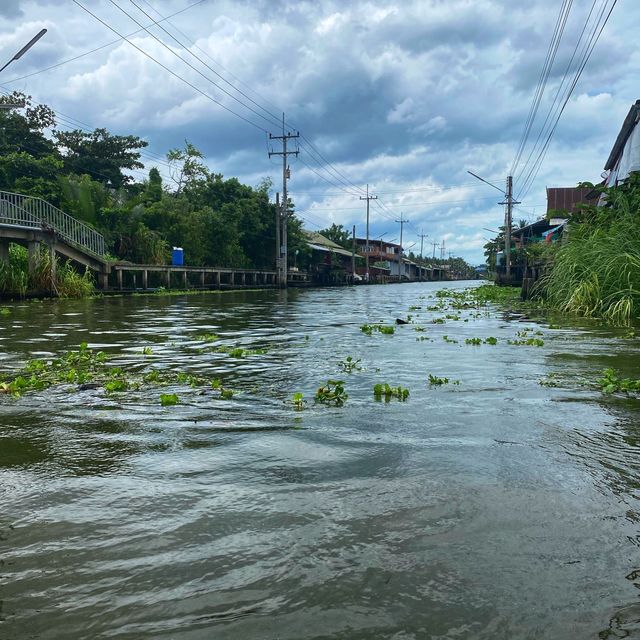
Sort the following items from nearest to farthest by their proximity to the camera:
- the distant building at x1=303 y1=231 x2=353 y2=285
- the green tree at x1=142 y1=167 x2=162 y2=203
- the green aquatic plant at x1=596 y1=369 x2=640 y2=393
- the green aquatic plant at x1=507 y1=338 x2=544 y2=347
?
the green aquatic plant at x1=596 y1=369 x2=640 y2=393 < the green aquatic plant at x1=507 y1=338 x2=544 y2=347 < the green tree at x1=142 y1=167 x2=162 y2=203 < the distant building at x1=303 y1=231 x2=353 y2=285

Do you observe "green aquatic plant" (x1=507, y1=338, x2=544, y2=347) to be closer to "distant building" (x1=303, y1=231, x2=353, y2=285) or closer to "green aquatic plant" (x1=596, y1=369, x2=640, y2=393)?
"green aquatic plant" (x1=596, y1=369, x2=640, y2=393)

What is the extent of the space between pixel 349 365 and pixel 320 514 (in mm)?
4209

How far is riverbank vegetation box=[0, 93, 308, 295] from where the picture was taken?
94.3ft

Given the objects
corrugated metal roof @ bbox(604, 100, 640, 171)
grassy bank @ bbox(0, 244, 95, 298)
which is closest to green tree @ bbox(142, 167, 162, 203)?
grassy bank @ bbox(0, 244, 95, 298)

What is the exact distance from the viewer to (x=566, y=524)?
8.25ft

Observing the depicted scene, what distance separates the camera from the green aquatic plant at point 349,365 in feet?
21.7

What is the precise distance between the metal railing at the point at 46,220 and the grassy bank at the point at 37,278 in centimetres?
114

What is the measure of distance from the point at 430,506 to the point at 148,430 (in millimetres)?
2217

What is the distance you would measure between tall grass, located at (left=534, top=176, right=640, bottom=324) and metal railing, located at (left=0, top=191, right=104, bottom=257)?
18.6 metres

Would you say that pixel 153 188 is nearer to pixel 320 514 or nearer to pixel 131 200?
pixel 131 200

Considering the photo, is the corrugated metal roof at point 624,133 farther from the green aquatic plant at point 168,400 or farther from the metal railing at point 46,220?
the metal railing at point 46,220

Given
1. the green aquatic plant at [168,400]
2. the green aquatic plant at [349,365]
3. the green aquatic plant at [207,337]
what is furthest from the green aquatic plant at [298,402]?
the green aquatic plant at [207,337]

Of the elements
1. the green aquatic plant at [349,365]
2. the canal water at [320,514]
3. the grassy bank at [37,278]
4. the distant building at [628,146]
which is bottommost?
the canal water at [320,514]

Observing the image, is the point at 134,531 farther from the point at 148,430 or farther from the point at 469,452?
the point at 469,452
